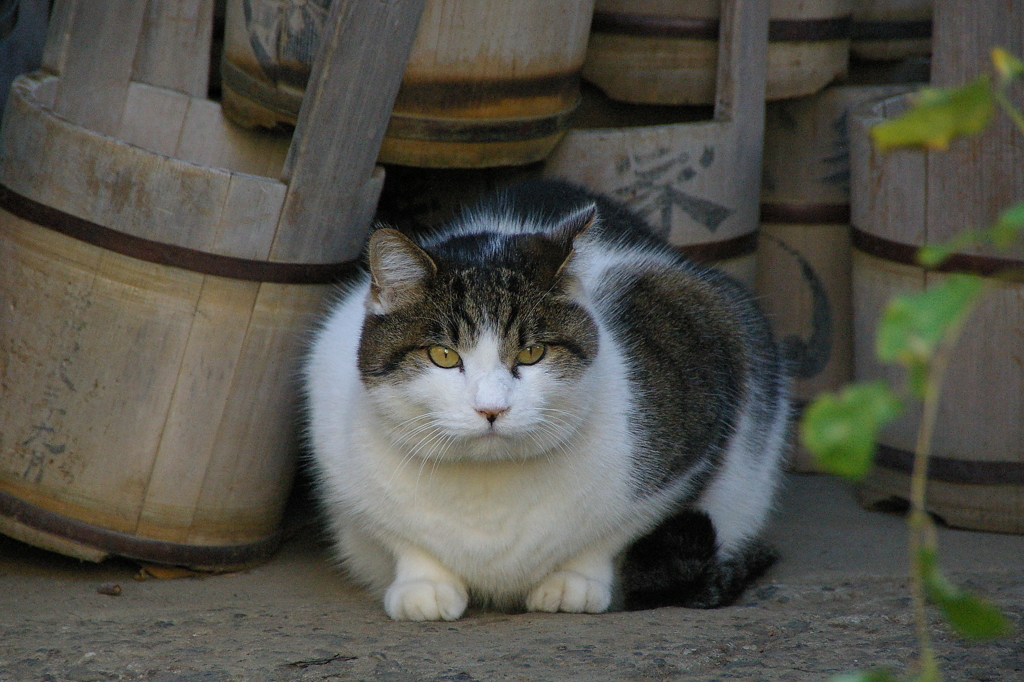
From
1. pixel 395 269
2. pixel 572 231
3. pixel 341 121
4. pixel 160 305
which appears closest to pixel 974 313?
pixel 572 231

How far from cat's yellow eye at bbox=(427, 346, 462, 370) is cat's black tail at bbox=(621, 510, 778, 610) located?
2.19 ft

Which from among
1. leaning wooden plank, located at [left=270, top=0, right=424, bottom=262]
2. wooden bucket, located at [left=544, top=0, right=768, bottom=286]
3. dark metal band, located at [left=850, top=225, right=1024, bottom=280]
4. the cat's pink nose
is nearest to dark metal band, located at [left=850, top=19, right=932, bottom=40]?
wooden bucket, located at [left=544, top=0, right=768, bottom=286]

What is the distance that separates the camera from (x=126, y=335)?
7.27 ft

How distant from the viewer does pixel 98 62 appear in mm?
2615

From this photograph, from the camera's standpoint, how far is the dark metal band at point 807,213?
3.42m

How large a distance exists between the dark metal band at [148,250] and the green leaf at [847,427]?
1.82 m

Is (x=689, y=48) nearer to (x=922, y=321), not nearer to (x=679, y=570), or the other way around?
(x=679, y=570)

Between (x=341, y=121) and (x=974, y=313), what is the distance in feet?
5.49

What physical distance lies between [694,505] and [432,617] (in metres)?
0.68

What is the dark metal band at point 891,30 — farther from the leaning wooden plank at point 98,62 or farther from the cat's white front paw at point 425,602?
the cat's white front paw at point 425,602

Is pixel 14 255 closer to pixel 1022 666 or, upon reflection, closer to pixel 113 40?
pixel 113 40

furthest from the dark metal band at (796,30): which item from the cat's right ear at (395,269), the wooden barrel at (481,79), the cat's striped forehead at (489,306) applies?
the cat's right ear at (395,269)

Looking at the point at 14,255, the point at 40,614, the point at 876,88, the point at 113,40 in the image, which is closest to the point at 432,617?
the point at 40,614

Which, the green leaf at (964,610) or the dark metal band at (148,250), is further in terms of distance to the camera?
the dark metal band at (148,250)
